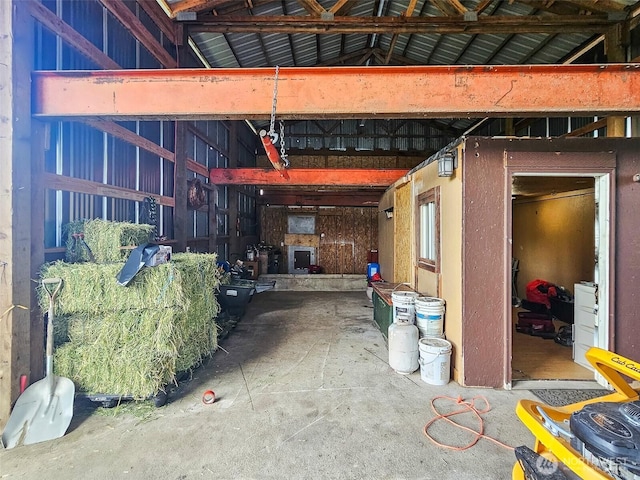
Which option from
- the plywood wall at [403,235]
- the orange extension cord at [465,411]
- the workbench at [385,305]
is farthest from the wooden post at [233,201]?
the orange extension cord at [465,411]

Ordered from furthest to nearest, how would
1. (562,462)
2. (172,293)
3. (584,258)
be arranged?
(584,258) → (172,293) → (562,462)

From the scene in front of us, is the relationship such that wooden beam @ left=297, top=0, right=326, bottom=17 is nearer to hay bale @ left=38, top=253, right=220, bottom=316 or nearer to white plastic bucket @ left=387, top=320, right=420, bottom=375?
hay bale @ left=38, top=253, right=220, bottom=316

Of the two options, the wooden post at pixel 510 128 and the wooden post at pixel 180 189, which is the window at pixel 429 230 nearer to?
the wooden post at pixel 180 189

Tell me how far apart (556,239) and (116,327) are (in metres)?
7.77

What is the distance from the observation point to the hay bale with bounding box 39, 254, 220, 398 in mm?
2893

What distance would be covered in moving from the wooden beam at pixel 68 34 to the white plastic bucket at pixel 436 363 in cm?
498

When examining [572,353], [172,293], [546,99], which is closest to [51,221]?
[172,293]

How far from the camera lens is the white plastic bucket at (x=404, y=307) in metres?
4.05

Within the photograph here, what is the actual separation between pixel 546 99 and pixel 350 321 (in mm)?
4686

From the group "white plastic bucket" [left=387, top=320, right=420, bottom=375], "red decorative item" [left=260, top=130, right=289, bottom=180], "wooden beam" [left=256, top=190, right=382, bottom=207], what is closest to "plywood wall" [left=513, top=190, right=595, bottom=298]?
"white plastic bucket" [left=387, top=320, right=420, bottom=375]

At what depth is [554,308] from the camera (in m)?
6.07

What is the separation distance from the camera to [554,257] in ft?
21.8

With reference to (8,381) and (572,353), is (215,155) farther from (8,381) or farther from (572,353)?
(572,353)

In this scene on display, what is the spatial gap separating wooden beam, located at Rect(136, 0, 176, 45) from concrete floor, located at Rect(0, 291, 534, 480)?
5.31m
